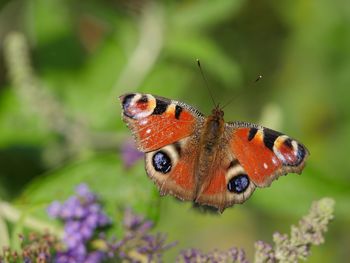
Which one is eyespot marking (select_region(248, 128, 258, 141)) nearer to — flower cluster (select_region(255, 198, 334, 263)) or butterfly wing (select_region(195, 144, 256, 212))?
butterfly wing (select_region(195, 144, 256, 212))

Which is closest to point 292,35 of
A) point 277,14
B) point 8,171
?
point 277,14

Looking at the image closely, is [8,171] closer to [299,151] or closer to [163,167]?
[163,167]

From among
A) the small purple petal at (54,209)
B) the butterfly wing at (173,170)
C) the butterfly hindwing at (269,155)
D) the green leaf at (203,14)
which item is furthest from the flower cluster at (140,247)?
the green leaf at (203,14)

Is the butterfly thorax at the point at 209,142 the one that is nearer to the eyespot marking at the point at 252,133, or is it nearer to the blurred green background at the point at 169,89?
the eyespot marking at the point at 252,133

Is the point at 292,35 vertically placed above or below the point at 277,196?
above

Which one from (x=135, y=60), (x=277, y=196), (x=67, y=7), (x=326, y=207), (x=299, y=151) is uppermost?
(x=67, y=7)

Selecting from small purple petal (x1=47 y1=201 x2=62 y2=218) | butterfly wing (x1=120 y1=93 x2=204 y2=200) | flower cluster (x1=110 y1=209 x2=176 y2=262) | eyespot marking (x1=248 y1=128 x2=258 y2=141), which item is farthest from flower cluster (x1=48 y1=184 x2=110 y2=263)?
eyespot marking (x1=248 y1=128 x2=258 y2=141)
